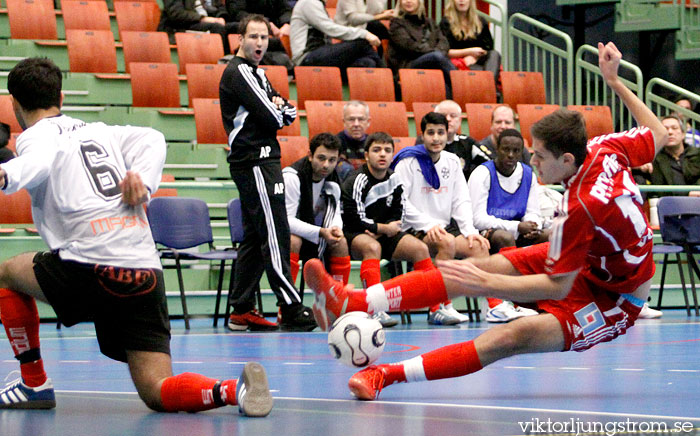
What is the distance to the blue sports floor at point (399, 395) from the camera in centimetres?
311

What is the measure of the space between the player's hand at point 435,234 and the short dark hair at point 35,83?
4343 mm

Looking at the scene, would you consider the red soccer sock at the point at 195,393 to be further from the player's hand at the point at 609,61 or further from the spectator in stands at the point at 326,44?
the spectator in stands at the point at 326,44

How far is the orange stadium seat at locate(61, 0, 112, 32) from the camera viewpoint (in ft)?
34.6

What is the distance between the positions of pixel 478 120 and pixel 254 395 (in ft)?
24.6

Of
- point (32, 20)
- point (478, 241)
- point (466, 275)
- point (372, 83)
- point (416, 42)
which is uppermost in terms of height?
point (32, 20)

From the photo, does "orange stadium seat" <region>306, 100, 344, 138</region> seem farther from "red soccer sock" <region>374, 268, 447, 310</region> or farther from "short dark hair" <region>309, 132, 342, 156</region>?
"red soccer sock" <region>374, 268, 447, 310</region>

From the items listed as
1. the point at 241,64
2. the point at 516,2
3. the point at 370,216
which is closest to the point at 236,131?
the point at 241,64

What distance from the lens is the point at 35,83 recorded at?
139 inches

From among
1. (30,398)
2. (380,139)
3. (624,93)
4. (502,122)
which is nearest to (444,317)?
(380,139)

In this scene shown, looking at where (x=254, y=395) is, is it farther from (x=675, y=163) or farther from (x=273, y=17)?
(x=273, y=17)

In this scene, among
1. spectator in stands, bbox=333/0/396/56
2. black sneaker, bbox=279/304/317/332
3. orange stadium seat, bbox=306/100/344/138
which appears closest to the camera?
black sneaker, bbox=279/304/317/332

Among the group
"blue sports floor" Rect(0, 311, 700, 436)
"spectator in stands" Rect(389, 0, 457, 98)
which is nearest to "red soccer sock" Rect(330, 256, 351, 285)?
"blue sports floor" Rect(0, 311, 700, 436)

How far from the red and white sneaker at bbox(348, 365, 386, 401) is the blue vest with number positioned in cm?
440

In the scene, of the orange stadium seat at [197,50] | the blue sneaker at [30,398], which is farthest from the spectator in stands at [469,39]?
the blue sneaker at [30,398]
